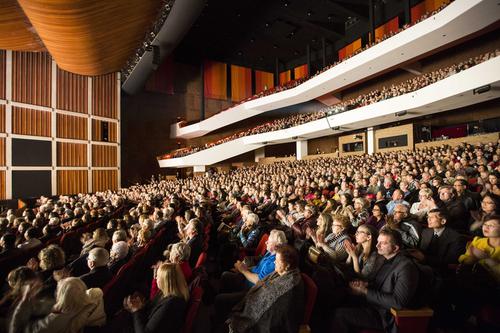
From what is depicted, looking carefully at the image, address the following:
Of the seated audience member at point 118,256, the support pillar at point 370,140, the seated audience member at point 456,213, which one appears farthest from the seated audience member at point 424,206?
the support pillar at point 370,140

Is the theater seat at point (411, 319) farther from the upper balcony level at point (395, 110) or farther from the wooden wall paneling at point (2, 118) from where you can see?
the wooden wall paneling at point (2, 118)

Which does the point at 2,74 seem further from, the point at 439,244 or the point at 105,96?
the point at 439,244

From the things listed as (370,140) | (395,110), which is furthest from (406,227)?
(370,140)

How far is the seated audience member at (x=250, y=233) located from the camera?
2.94 metres

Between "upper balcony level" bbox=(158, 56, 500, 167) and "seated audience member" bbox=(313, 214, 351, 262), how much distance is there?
6809 millimetres

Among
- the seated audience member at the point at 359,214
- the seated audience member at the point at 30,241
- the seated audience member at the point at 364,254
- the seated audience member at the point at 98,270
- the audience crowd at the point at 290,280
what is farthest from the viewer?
the seated audience member at the point at 359,214

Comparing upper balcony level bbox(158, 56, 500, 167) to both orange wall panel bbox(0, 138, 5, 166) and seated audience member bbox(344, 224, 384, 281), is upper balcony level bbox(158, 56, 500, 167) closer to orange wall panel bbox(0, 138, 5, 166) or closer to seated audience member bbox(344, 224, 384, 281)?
orange wall panel bbox(0, 138, 5, 166)

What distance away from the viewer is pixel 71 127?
11.9 meters

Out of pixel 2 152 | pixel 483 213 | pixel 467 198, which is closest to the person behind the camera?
pixel 483 213

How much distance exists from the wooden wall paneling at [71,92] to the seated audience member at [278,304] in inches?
502

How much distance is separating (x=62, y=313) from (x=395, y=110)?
33.2 feet

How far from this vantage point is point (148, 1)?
7758 millimetres

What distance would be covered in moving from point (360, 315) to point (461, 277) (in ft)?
2.11

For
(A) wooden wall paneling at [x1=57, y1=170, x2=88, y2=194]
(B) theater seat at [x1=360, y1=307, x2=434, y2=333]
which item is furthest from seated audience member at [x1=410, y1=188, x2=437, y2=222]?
(A) wooden wall paneling at [x1=57, y1=170, x2=88, y2=194]
